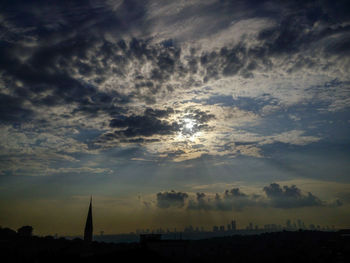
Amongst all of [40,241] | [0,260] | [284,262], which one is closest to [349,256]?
[284,262]

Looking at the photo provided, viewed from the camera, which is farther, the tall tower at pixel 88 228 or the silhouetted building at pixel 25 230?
the silhouetted building at pixel 25 230

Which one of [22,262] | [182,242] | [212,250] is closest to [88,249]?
[22,262]

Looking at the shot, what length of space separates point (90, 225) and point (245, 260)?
101 m

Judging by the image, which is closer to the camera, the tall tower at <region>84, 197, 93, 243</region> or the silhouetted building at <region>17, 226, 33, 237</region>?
the tall tower at <region>84, 197, 93, 243</region>

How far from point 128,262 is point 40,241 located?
133 m

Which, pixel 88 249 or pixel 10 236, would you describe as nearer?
pixel 88 249

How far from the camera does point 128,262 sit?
36.8 meters

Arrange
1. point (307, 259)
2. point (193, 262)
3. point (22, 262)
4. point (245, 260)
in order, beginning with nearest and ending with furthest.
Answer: point (193, 262) < point (22, 262) < point (307, 259) < point (245, 260)

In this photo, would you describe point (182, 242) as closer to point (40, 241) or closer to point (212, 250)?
point (40, 241)

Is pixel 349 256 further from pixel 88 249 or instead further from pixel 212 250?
pixel 212 250

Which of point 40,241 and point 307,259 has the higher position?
point 40,241

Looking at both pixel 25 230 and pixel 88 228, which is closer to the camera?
pixel 88 228

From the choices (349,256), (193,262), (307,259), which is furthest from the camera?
(307,259)

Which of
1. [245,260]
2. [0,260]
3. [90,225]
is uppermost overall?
[90,225]
